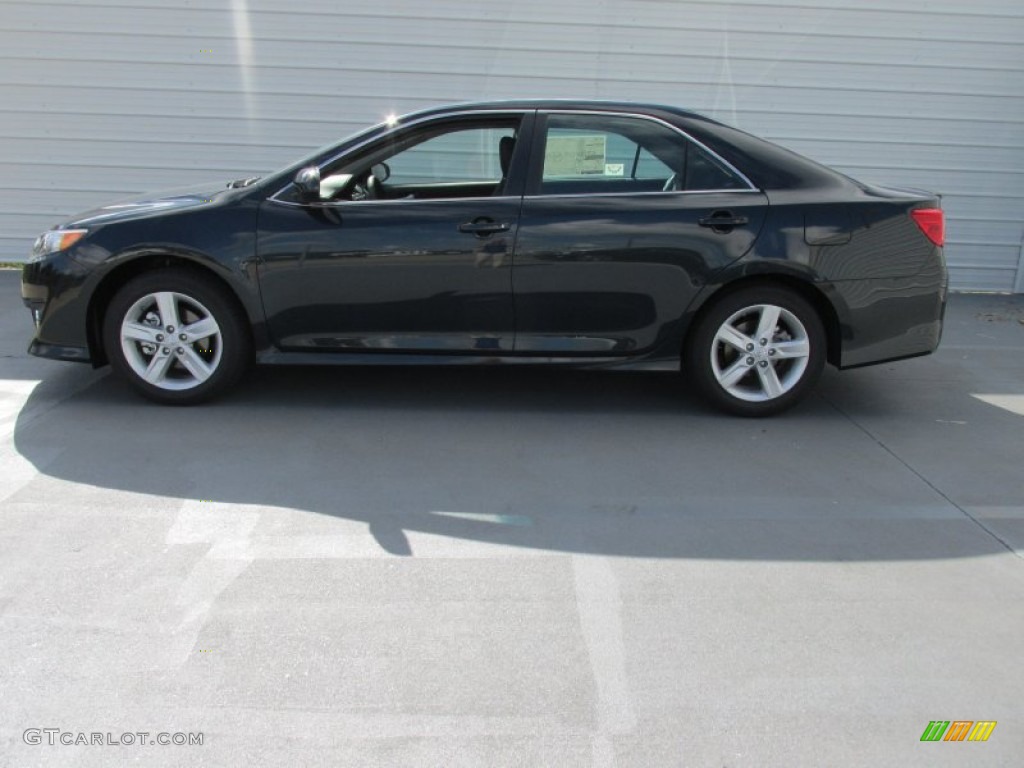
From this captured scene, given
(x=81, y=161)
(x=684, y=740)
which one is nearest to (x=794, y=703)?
(x=684, y=740)

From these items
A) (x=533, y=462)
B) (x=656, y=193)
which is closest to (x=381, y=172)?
(x=656, y=193)

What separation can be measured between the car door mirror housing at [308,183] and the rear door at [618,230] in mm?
1070

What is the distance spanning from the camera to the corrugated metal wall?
8.09 m

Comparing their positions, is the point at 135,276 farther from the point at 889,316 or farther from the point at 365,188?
the point at 889,316

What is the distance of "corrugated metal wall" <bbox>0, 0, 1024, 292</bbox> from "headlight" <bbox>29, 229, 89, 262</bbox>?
11.6 feet

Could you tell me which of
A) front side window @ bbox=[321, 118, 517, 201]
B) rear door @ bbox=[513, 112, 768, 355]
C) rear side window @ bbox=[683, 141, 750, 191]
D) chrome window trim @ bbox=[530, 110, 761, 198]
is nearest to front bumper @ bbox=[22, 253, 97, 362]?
front side window @ bbox=[321, 118, 517, 201]

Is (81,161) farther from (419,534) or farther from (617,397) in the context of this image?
(419,534)

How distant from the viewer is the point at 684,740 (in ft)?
8.60

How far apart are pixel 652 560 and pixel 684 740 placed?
1021mm

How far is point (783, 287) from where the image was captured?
16.6 ft

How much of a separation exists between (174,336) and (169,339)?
31 mm

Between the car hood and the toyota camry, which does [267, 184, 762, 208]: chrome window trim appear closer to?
the toyota camry

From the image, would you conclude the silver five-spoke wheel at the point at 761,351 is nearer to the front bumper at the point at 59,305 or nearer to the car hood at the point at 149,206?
the car hood at the point at 149,206

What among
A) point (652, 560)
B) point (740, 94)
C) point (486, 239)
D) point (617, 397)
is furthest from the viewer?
point (740, 94)
